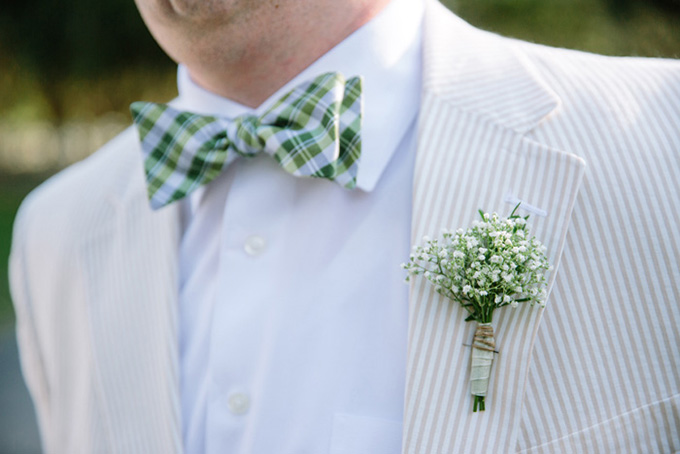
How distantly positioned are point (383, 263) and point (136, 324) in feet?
2.14

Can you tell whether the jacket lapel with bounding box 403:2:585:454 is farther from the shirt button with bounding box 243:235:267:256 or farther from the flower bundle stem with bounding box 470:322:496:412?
the shirt button with bounding box 243:235:267:256

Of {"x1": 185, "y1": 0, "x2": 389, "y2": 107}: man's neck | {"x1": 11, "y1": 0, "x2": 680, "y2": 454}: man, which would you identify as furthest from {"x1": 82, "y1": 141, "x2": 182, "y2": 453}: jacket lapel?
{"x1": 185, "y1": 0, "x2": 389, "y2": 107}: man's neck

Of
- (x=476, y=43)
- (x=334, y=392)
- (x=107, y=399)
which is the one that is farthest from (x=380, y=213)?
(x=107, y=399)

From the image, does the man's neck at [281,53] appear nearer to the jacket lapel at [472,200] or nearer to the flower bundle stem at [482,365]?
the jacket lapel at [472,200]

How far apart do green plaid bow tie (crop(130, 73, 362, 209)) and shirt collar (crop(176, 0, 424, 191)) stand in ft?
0.18

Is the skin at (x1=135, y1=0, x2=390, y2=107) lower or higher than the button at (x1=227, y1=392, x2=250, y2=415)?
higher

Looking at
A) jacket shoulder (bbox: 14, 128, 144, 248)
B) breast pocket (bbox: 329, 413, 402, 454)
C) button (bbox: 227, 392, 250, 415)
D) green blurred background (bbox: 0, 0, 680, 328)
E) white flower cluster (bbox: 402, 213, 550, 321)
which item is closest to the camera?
white flower cluster (bbox: 402, 213, 550, 321)

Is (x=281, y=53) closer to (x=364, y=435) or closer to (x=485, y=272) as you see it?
(x=485, y=272)

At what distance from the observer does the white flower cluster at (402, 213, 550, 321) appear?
1232mm

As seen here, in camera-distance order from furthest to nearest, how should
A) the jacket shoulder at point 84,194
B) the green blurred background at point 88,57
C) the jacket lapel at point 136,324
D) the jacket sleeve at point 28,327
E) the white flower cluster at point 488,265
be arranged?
the green blurred background at point 88,57, the jacket sleeve at point 28,327, the jacket shoulder at point 84,194, the jacket lapel at point 136,324, the white flower cluster at point 488,265

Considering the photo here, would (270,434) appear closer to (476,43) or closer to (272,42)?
(272,42)

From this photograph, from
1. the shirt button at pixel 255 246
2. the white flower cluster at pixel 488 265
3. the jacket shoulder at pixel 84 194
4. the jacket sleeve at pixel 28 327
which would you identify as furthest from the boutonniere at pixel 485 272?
the jacket sleeve at pixel 28 327

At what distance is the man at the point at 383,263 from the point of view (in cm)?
128

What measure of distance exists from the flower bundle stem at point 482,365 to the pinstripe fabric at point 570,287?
21 mm
